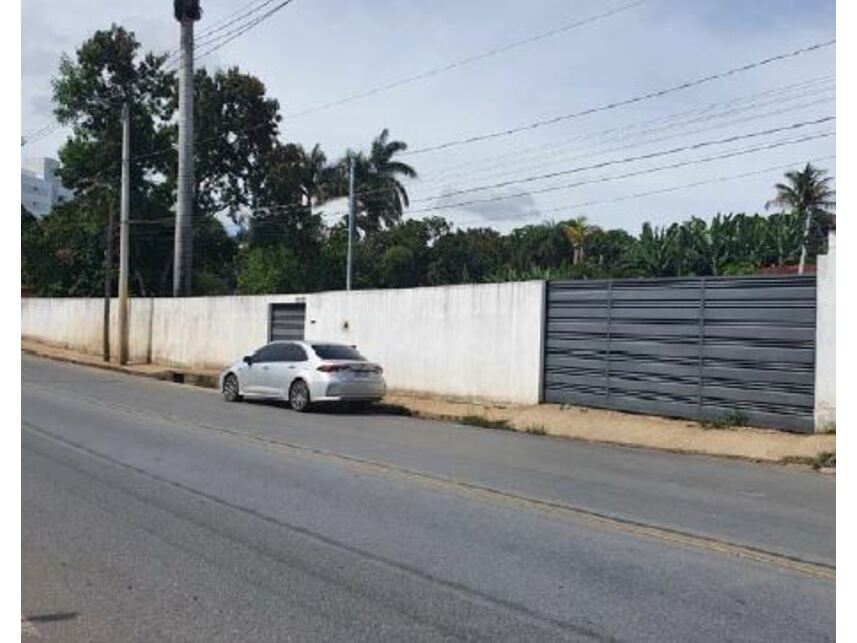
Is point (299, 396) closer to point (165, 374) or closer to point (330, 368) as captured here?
point (330, 368)

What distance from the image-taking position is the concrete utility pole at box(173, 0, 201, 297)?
35438mm

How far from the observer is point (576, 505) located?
885 centimetres

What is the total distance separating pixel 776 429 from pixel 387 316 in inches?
409

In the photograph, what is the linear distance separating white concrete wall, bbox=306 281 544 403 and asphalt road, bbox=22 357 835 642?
5.85 meters

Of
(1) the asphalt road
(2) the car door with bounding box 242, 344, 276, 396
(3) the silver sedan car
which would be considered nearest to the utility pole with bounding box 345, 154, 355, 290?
(2) the car door with bounding box 242, 344, 276, 396

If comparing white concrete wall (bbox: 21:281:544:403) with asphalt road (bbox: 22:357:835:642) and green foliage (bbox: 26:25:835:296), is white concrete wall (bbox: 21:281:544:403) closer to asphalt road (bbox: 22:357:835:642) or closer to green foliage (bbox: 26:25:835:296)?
asphalt road (bbox: 22:357:835:642)

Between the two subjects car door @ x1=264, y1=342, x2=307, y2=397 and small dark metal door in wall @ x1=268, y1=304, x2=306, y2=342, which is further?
small dark metal door in wall @ x1=268, y1=304, x2=306, y2=342

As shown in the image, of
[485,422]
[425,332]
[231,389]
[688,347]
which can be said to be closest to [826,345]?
[688,347]

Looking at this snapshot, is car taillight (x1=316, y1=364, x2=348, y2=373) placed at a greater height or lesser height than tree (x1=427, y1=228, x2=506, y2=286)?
lesser

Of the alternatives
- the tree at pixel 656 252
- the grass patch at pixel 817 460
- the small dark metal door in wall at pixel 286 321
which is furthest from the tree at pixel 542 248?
the grass patch at pixel 817 460

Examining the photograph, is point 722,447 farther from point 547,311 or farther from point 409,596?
point 409,596

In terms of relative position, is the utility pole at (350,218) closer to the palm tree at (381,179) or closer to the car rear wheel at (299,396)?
the palm tree at (381,179)

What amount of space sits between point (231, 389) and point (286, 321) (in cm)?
A: 570

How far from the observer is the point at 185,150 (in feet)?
117
